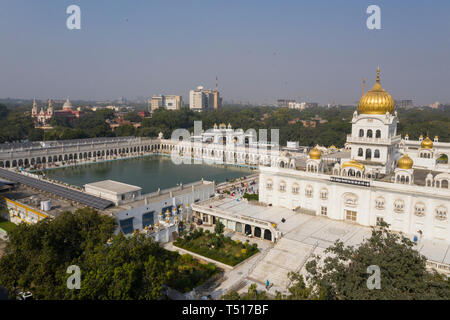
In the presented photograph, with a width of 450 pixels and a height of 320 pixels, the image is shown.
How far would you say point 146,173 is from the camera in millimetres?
57656

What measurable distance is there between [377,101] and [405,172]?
8.18 meters

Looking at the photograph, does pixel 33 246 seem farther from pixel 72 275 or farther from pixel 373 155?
pixel 373 155

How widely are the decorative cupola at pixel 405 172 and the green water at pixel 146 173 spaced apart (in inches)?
1124

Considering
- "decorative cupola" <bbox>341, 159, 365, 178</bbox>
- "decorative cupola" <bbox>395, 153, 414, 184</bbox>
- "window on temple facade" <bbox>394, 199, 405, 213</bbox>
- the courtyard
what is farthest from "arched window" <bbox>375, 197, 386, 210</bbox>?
"decorative cupola" <bbox>341, 159, 365, 178</bbox>

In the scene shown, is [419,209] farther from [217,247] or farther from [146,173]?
[146,173]

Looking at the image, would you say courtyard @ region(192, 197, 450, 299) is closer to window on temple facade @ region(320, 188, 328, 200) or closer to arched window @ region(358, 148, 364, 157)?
→ window on temple facade @ region(320, 188, 328, 200)

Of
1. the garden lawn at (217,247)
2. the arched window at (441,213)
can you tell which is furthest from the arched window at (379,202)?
the garden lawn at (217,247)

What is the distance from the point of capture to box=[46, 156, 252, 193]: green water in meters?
51.0

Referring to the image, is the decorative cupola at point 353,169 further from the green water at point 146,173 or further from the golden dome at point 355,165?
the green water at point 146,173

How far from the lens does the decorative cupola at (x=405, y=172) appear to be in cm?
2706

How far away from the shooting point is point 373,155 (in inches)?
1292

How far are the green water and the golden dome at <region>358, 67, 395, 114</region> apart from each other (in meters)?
25.4
